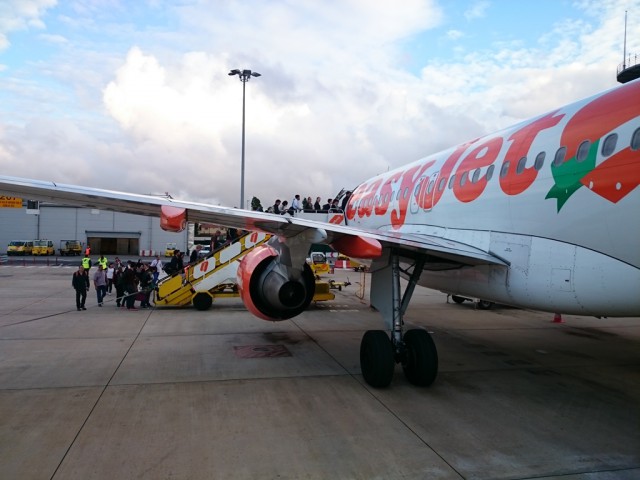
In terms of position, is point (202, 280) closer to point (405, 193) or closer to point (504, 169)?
point (405, 193)

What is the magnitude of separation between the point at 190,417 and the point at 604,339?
967 cm

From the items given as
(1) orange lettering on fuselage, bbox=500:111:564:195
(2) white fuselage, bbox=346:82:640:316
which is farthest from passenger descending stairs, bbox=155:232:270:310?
(1) orange lettering on fuselage, bbox=500:111:564:195

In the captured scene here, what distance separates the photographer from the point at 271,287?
8086mm

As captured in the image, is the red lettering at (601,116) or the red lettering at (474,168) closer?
the red lettering at (601,116)

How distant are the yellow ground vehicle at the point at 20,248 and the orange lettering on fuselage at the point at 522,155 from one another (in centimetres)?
5787

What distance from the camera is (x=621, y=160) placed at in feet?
17.2

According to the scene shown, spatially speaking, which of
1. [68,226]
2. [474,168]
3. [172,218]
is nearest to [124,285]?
[172,218]

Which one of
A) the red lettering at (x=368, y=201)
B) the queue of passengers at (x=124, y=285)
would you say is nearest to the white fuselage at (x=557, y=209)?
the red lettering at (x=368, y=201)

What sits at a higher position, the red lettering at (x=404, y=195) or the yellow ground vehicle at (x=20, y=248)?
the red lettering at (x=404, y=195)

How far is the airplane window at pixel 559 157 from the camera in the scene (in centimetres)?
600

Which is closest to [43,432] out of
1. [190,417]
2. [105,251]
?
[190,417]

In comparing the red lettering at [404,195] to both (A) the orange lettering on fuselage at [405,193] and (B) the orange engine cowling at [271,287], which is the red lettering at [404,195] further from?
(B) the orange engine cowling at [271,287]

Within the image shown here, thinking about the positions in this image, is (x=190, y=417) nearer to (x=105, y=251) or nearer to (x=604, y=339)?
(x=604, y=339)

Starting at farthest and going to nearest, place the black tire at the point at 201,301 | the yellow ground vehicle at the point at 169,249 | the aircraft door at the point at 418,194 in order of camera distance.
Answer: the yellow ground vehicle at the point at 169,249 < the black tire at the point at 201,301 < the aircraft door at the point at 418,194
